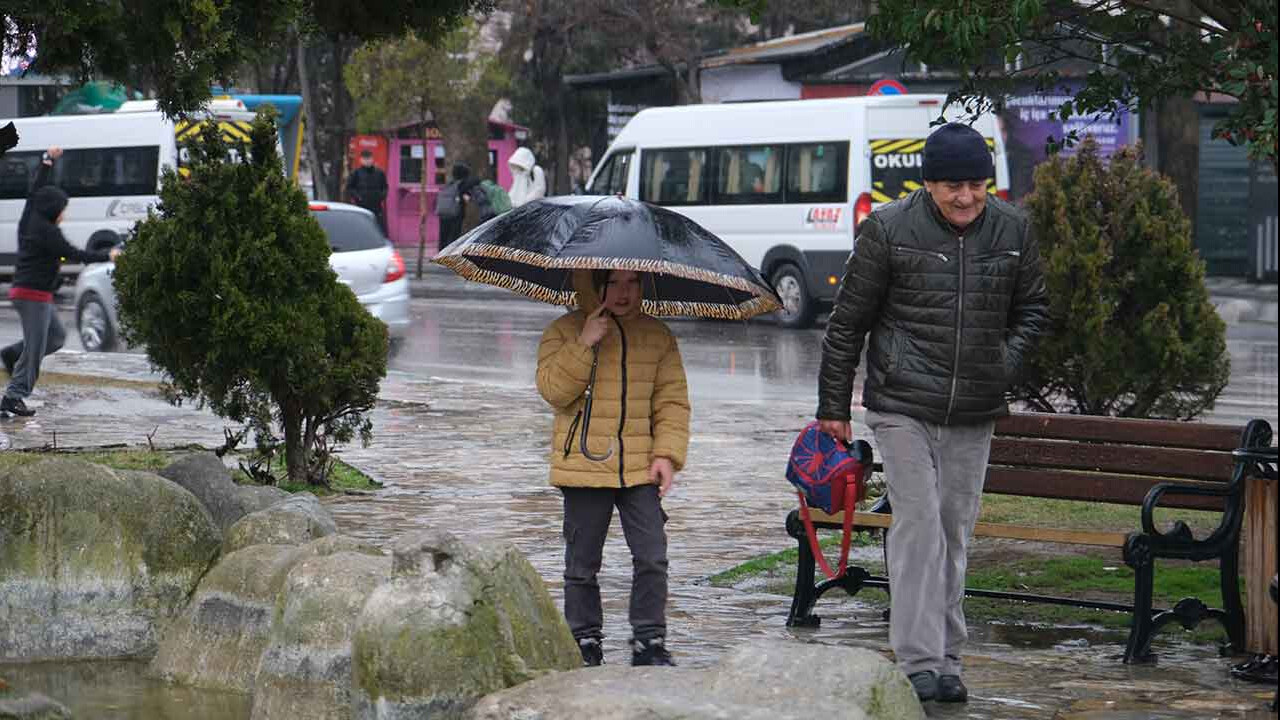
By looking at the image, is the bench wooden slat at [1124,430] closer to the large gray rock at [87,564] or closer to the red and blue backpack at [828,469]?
the red and blue backpack at [828,469]

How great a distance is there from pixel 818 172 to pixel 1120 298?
1356 cm

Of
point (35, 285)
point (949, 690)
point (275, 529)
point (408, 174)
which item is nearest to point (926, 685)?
point (949, 690)

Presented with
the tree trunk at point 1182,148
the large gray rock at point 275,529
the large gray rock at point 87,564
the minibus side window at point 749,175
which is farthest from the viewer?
the tree trunk at point 1182,148

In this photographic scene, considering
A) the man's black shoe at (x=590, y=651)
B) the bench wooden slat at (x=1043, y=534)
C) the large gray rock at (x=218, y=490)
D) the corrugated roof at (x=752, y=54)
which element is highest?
the corrugated roof at (x=752, y=54)

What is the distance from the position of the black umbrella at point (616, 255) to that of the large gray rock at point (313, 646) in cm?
114

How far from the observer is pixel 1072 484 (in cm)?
784

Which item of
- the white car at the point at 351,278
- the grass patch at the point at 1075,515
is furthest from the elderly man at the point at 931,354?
the white car at the point at 351,278

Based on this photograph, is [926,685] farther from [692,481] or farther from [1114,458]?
[692,481]

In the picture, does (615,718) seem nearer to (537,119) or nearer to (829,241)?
(829,241)

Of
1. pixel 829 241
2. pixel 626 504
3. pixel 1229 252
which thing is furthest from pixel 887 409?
pixel 1229 252

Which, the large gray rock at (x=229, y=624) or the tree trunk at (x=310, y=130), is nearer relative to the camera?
the large gray rock at (x=229, y=624)

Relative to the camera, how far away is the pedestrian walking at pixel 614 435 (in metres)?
6.68

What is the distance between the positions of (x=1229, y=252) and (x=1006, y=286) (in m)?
27.8

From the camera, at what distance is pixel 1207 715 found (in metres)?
6.16
